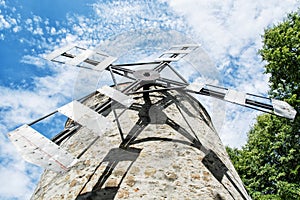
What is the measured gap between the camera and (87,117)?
153 inches

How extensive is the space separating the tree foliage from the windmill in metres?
5.32

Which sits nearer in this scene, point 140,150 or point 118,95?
point 140,150

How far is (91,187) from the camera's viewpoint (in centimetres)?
340

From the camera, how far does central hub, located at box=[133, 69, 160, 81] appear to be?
5355mm

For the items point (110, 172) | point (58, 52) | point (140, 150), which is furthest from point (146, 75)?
point (110, 172)

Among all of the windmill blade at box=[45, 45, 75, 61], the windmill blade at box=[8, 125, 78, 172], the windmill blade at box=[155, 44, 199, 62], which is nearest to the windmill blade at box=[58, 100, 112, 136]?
the windmill blade at box=[8, 125, 78, 172]

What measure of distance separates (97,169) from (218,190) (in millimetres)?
1393

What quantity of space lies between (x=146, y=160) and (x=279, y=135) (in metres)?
7.69

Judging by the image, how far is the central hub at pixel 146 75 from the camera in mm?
5355

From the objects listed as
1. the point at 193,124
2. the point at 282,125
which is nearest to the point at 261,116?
the point at 282,125

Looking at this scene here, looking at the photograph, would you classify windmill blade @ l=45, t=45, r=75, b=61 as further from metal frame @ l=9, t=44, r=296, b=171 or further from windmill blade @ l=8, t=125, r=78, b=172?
windmill blade @ l=8, t=125, r=78, b=172

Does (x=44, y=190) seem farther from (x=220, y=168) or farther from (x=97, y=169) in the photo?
(x=220, y=168)

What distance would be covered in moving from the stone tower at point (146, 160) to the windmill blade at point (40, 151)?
34 cm

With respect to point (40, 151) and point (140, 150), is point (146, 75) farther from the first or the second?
point (40, 151)
